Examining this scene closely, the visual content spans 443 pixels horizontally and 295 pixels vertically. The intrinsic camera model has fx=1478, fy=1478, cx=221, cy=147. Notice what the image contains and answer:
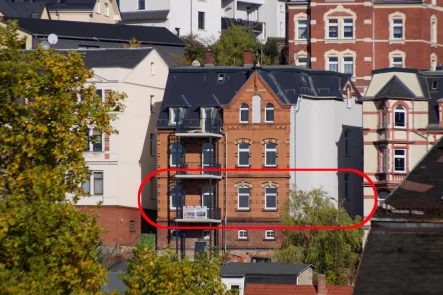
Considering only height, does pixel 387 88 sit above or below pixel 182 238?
above

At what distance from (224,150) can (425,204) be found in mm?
68790

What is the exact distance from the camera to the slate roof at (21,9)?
12656 centimetres

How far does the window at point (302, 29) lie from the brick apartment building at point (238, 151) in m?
21.5

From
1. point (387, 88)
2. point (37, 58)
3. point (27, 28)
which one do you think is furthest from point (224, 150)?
point (37, 58)

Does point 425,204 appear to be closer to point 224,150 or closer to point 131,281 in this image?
point 131,281

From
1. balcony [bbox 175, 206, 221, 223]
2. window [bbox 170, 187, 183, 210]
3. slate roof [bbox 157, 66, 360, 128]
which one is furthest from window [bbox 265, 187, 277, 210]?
slate roof [bbox 157, 66, 360, 128]

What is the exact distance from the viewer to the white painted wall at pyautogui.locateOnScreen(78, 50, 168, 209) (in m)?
89.9

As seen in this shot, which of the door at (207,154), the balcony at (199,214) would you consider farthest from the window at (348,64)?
the balcony at (199,214)

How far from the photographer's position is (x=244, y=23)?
139875 mm

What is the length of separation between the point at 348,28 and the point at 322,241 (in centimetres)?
3393

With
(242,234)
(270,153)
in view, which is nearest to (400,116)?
(270,153)

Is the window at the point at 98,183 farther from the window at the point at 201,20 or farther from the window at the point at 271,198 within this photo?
the window at the point at 201,20

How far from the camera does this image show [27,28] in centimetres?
11238

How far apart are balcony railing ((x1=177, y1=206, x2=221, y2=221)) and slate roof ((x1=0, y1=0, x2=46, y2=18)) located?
4255cm
